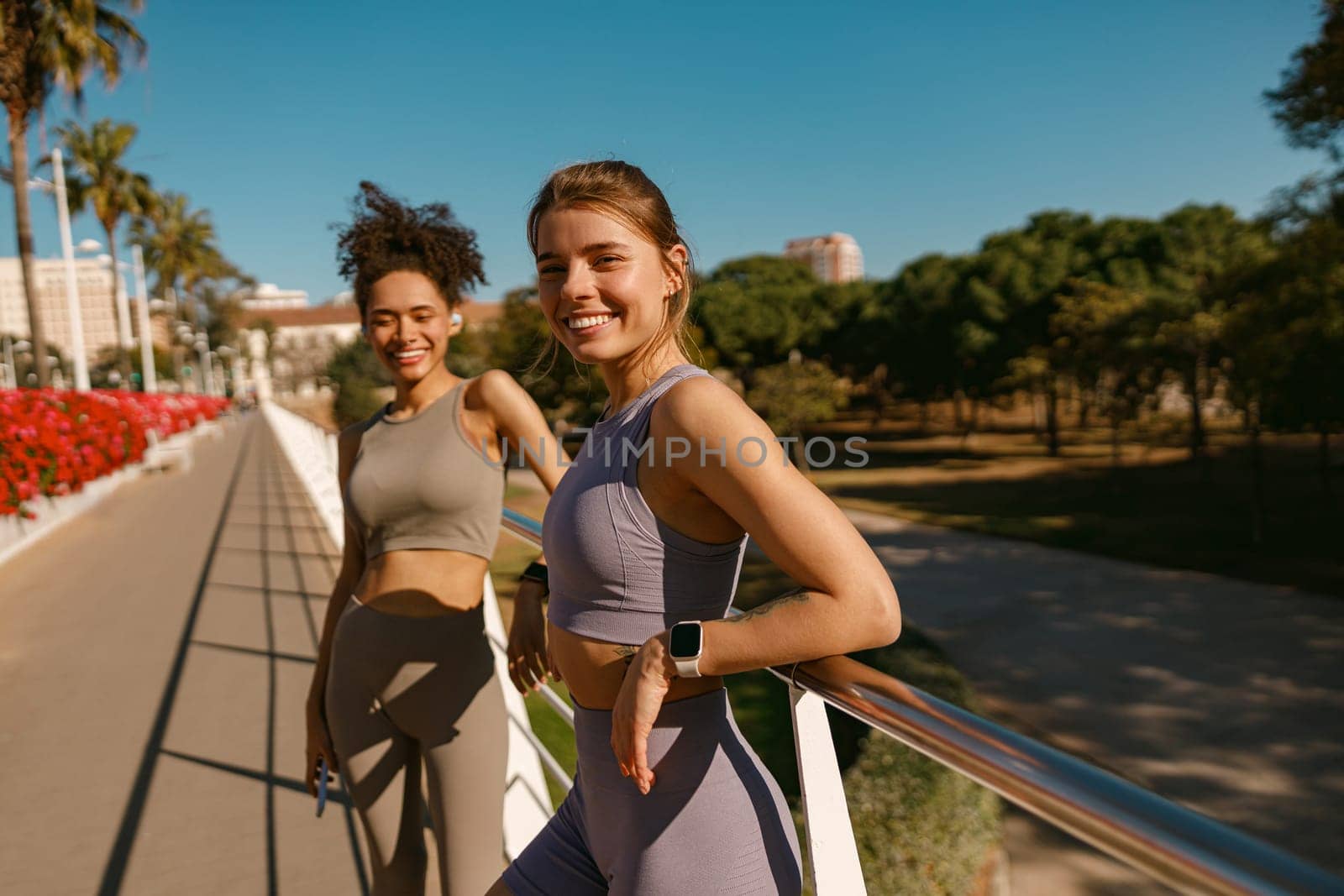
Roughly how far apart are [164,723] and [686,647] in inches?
159

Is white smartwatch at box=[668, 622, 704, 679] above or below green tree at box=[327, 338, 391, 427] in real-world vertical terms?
below

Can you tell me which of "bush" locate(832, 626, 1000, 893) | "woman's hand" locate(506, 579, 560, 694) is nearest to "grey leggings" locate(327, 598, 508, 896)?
"woman's hand" locate(506, 579, 560, 694)

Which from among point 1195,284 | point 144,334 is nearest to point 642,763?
point 1195,284

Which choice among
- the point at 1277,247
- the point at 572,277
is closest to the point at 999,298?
the point at 1277,247

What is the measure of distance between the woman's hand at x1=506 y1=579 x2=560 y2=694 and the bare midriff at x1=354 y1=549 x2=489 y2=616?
0.25 meters

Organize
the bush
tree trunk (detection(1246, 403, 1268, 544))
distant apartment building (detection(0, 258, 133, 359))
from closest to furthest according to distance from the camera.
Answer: the bush → tree trunk (detection(1246, 403, 1268, 544)) → distant apartment building (detection(0, 258, 133, 359))

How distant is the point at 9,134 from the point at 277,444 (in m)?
9.71

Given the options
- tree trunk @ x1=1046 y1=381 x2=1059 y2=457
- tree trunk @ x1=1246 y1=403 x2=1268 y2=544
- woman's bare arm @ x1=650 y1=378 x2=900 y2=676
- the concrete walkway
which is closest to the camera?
woman's bare arm @ x1=650 y1=378 x2=900 y2=676

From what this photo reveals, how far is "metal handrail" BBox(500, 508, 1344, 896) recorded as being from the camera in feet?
2.37

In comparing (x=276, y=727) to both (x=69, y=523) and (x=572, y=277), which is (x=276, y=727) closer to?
(x=572, y=277)

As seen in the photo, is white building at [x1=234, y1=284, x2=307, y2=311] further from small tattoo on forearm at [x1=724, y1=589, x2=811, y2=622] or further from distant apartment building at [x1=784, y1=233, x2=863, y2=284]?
small tattoo on forearm at [x1=724, y1=589, x2=811, y2=622]

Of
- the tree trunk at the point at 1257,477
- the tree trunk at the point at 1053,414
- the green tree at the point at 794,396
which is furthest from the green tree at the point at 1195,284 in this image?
the green tree at the point at 794,396

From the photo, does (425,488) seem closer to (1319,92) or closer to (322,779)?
(322,779)

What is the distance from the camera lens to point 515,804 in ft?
9.78
